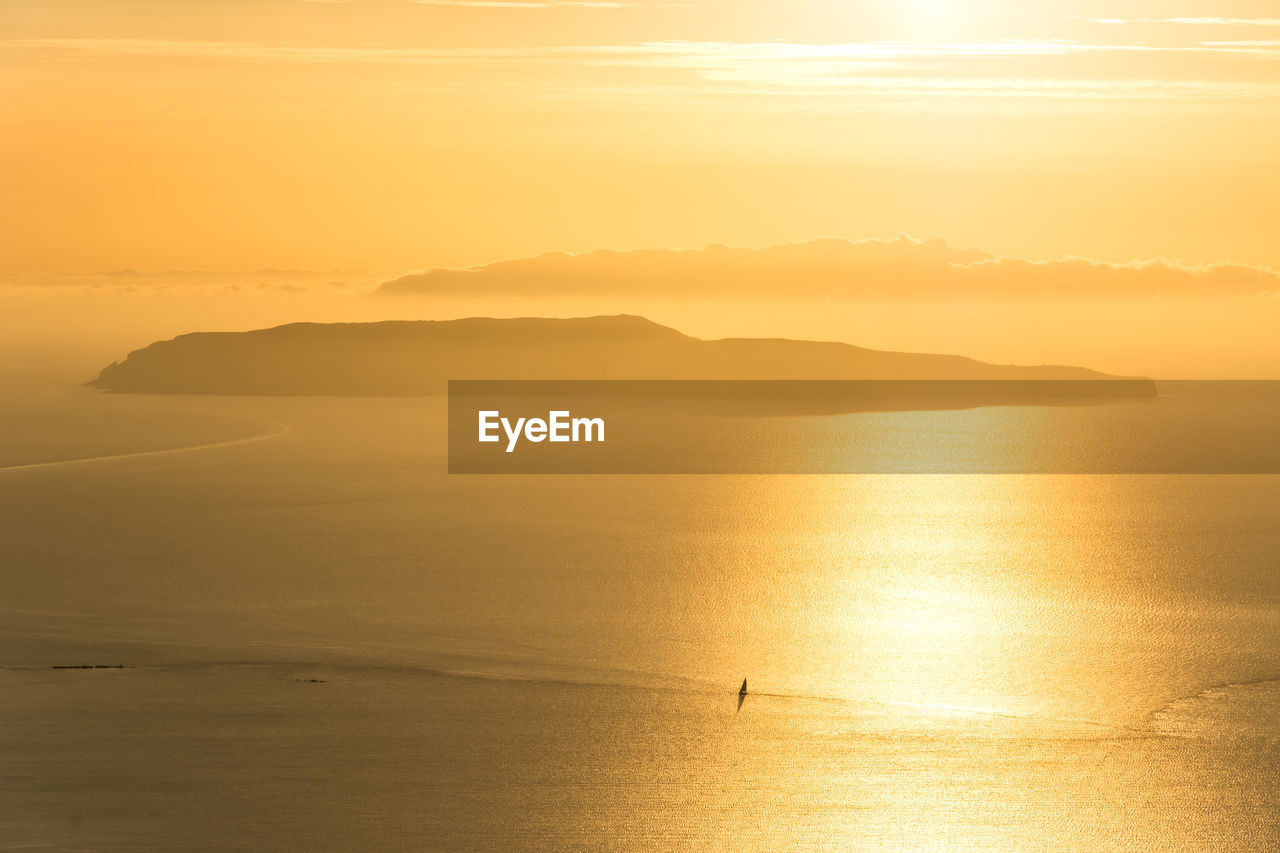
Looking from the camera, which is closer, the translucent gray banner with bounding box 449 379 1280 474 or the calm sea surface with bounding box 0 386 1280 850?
the calm sea surface with bounding box 0 386 1280 850

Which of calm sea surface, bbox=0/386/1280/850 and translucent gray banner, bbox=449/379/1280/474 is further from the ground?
calm sea surface, bbox=0/386/1280/850

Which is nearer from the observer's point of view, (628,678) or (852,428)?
(628,678)

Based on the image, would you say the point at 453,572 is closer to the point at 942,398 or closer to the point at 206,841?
the point at 206,841

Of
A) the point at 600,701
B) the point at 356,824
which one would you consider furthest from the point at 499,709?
the point at 356,824

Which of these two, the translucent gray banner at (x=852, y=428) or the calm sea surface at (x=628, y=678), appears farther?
the translucent gray banner at (x=852, y=428)
